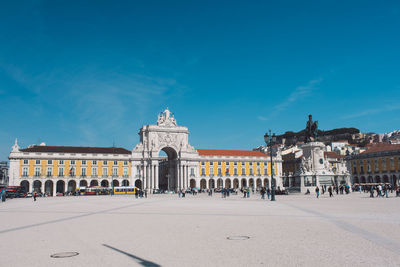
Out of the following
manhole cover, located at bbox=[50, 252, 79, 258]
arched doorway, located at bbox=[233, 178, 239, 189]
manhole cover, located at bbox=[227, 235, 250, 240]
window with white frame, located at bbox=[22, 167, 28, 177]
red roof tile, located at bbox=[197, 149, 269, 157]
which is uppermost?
red roof tile, located at bbox=[197, 149, 269, 157]

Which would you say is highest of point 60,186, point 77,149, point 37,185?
point 77,149

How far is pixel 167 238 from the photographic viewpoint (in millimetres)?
10055

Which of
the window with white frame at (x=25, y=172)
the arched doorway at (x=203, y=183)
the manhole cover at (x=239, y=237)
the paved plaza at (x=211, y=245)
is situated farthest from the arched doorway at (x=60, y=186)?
the manhole cover at (x=239, y=237)

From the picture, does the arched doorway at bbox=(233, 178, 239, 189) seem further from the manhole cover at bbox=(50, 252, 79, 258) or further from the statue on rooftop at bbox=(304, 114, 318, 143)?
the manhole cover at bbox=(50, 252, 79, 258)

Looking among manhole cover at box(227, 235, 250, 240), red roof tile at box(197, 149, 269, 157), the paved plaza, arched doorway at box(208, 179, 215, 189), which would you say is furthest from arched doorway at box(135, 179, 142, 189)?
manhole cover at box(227, 235, 250, 240)

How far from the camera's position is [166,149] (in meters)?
89.4

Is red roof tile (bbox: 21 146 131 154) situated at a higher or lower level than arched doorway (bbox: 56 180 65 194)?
higher

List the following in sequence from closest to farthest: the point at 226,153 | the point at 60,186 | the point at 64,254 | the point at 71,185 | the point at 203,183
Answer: the point at 64,254
the point at 71,185
the point at 60,186
the point at 203,183
the point at 226,153

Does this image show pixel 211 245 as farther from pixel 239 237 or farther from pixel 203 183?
pixel 203 183

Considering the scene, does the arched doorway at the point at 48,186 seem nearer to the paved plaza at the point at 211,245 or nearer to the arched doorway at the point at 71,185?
the arched doorway at the point at 71,185

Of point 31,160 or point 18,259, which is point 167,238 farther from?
point 31,160

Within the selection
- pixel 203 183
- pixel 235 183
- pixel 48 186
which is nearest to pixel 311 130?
pixel 235 183

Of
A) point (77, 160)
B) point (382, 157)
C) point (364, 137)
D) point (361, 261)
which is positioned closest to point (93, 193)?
point (77, 160)

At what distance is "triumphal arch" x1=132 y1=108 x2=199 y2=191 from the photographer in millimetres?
80875
